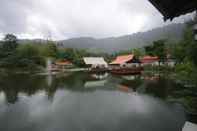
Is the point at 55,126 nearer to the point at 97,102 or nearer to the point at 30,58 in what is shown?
the point at 97,102

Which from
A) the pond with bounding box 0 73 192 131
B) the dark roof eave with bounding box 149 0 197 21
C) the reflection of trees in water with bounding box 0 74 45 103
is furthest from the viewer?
the reflection of trees in water with bounding box 0 74 45 103

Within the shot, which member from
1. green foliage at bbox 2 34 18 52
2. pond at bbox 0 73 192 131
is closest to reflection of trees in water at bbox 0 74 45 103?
pond at bbox 0 73 192 131

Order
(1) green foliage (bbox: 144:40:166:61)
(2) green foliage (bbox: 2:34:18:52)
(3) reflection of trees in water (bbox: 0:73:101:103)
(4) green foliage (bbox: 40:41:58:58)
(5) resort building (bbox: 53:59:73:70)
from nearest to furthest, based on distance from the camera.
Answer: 1. (3) reflection of trees in water (bbox: 0:73:101:103)
2. (1) green foliage (bbox: 144:40:166:61)
3. (5) resort building (bbox: 53:59:73:70)
4. (2) green foliage (bbox: 2:34:18:52)
5. (4) green foliage (bbox: 40:41:58:58)

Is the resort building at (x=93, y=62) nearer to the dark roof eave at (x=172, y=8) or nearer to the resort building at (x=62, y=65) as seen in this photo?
the resort building at (x=62, y=65)

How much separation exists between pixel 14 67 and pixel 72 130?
35320mm

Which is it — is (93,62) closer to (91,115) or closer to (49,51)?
(49,51)

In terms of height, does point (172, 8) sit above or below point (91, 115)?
above

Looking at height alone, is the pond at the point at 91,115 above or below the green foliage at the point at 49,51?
below

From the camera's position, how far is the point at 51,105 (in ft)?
37.9

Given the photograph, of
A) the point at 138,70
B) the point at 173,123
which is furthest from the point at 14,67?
the point at 173,123

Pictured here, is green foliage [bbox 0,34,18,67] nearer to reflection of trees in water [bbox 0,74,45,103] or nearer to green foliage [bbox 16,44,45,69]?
green foliage [bbox 16,44,45,69]

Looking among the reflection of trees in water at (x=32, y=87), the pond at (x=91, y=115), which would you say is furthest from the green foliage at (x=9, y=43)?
the pond at (x=91, y=115)

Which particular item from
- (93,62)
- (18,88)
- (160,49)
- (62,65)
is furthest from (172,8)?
(62,65)

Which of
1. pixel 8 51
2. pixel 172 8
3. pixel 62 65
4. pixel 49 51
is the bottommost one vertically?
pixel 62 65
